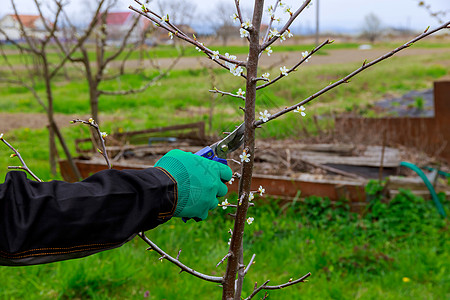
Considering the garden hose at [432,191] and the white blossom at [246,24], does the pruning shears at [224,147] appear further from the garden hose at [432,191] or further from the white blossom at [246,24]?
the garden hose at [432,191]

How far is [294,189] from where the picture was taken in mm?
4477

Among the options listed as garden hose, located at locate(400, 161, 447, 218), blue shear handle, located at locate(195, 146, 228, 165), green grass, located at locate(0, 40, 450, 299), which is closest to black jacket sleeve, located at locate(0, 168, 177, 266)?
blue shear handle, located at locate(195, 146, 228, 165)

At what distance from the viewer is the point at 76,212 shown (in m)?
1.36

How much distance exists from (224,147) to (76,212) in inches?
23.7

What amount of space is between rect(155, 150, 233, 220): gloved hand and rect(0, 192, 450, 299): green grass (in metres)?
1.26

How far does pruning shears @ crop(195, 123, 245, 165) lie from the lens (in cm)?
159

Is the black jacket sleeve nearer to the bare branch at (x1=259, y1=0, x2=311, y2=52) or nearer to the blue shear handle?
the blue shear handle

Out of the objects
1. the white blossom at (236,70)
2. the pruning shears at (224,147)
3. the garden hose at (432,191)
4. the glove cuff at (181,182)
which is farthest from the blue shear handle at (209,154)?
the garden hose at (432,191)

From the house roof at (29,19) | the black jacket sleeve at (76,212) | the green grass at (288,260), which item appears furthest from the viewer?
the house roof at (29,19)

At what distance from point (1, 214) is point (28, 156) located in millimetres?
5824

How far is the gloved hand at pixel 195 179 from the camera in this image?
1.54 m

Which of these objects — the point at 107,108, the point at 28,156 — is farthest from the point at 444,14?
the point at 107,108

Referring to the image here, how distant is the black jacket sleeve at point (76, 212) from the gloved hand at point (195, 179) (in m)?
0.06

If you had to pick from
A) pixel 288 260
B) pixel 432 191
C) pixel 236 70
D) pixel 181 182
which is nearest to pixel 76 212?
pixel 181 182
